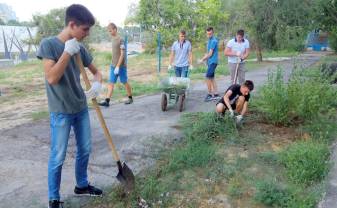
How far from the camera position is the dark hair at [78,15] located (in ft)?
10.4

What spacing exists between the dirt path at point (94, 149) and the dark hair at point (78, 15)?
1851mm

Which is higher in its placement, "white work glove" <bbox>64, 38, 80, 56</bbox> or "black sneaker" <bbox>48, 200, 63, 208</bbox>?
"white work glove" <bbox>64, 38, 80, 56</bbox>

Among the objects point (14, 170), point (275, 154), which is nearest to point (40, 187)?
point (14, 170)

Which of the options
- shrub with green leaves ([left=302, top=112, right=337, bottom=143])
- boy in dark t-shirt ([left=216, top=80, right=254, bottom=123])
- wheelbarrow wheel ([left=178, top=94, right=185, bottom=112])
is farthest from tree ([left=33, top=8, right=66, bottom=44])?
shrub with green leaves ([left=302, top=112, right=337, bottom=143])

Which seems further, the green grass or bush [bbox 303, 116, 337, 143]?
the green grass

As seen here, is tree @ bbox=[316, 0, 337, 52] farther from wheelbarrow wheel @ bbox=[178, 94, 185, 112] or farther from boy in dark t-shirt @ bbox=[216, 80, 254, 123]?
boy in dark t-shirt @ bbox=[216, 80, 254, 123]

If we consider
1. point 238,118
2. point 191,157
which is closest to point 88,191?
point 191,157

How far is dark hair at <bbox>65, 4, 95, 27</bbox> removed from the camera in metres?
3.17

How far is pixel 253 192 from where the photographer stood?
13.0 ft

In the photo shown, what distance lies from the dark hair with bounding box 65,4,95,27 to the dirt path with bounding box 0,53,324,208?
6.07ft

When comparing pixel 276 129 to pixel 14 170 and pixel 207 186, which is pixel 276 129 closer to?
pixel 207 186

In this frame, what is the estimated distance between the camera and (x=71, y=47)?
3.12 metres

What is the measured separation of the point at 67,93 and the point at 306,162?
2751 millimetres

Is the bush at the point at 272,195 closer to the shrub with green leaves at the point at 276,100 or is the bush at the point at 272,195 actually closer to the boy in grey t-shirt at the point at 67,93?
the boy in grey t-shirt at the point at 67,93
